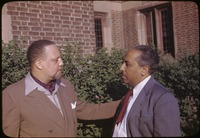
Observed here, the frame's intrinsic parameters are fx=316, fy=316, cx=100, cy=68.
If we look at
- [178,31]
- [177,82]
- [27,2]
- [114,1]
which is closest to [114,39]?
[114,1]

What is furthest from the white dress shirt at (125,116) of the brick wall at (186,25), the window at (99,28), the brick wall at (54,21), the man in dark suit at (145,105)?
the window at (99,28)

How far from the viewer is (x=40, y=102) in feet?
10.6

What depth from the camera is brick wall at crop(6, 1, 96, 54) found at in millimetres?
6387

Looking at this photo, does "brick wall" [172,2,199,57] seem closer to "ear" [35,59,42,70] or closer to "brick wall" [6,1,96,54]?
"brick wall" [6,1,96,54]

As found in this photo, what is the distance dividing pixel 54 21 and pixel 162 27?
7.95m

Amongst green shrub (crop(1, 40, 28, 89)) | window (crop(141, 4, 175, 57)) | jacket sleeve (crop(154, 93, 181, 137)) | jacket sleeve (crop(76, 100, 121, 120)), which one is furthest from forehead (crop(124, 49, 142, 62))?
window (crop(141, 4, 175, 57))

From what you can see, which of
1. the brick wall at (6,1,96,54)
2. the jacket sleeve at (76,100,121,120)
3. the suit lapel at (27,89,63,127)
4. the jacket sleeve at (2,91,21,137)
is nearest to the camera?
the jacket sleeve at (2,91,21,137)

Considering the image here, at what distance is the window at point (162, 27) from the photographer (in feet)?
44.7

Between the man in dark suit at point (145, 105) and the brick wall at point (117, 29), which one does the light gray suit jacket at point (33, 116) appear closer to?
the man in dark suit at point (145, 105)

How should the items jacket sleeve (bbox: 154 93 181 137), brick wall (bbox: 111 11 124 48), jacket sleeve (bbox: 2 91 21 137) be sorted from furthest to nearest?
brick wall (bbox: 111 11 124 48) < jacket sleeve (bbox: 2 91 21 137) < jacket sleeve (bbox: 154 93 181 137)

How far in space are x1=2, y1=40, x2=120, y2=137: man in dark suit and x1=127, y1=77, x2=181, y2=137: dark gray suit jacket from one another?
0.72m

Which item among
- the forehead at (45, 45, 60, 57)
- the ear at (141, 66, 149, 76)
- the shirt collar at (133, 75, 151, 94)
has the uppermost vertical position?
the forehead at (45, 45, 60, 57)

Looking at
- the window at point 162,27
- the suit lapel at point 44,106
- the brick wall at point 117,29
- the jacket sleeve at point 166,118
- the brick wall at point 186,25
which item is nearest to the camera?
the jacket sleeve at point 166,118

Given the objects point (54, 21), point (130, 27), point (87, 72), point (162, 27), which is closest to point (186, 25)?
point (162, 27)
